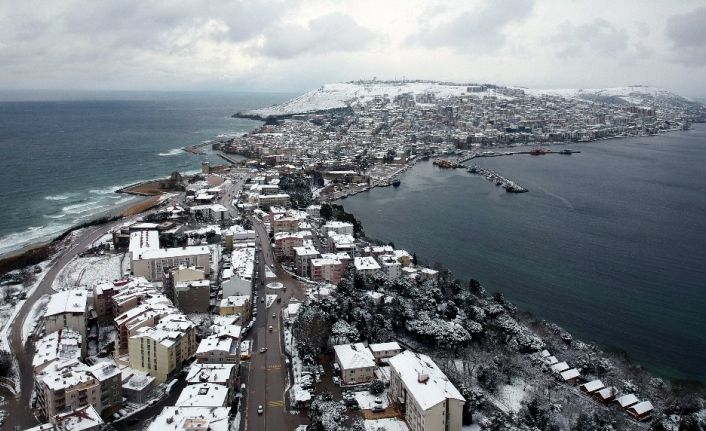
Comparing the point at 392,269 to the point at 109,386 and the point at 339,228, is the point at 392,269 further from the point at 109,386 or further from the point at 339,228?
the point at 109,386

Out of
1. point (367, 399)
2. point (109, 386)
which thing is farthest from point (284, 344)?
point (109, 386)

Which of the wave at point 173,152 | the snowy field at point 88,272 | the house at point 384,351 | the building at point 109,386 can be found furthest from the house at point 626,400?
the wave at point 173,152

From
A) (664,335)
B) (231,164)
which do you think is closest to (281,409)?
(664,335)

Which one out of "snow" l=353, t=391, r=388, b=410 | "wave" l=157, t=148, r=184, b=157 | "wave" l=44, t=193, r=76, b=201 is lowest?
"snow" l=353, t=391, r=388, b=410

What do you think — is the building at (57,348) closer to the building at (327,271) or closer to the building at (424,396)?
the building at (424,396)

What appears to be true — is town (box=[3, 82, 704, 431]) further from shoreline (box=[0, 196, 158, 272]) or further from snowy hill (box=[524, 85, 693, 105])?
snowy hill (box=[524, 85, 693, 105])

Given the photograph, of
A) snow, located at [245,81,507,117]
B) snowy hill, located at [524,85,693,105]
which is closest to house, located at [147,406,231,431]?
snow, located at [245,81,507,117]
